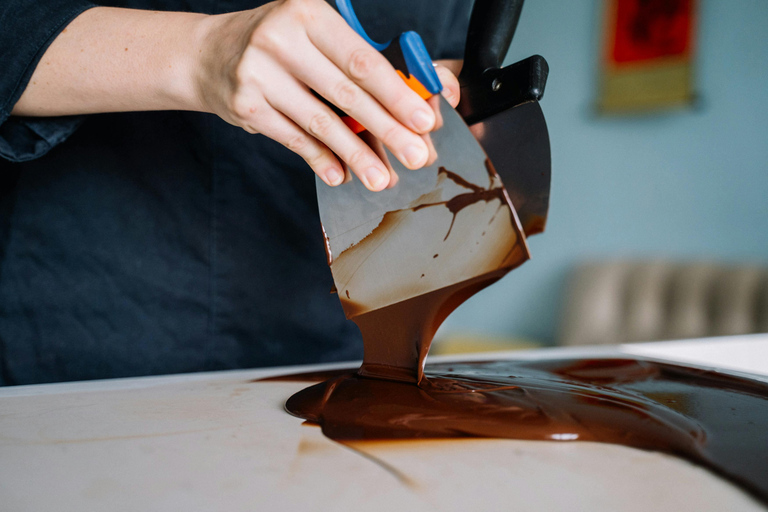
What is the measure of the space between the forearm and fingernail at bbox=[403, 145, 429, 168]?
0.27 meters

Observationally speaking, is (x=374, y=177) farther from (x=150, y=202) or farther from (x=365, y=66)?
(x=150, y=202)

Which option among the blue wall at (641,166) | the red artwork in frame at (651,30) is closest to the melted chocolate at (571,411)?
the blue wall at (641,166)

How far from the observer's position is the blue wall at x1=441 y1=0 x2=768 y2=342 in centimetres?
221

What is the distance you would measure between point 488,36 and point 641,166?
6.92ft

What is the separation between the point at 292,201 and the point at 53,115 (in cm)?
41

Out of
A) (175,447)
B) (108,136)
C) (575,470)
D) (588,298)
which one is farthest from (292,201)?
(588,298)

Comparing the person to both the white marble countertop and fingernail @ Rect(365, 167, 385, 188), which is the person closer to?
fingernail @ Rect(365, 167, 385, 188)

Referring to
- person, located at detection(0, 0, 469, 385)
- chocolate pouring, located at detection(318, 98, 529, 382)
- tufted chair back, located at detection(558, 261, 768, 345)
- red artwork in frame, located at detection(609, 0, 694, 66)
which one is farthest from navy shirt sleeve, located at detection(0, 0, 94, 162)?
red artwork in frame, located at detection(609, 0, 694, 66)

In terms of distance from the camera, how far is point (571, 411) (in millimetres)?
598

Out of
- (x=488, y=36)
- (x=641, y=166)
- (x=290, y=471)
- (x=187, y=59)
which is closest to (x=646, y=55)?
(x=641, y=166)

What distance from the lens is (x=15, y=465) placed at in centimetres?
49

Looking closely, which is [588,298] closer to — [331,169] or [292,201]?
[292,201]

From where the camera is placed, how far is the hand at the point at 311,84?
545 mm

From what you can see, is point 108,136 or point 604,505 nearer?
point 604,505
